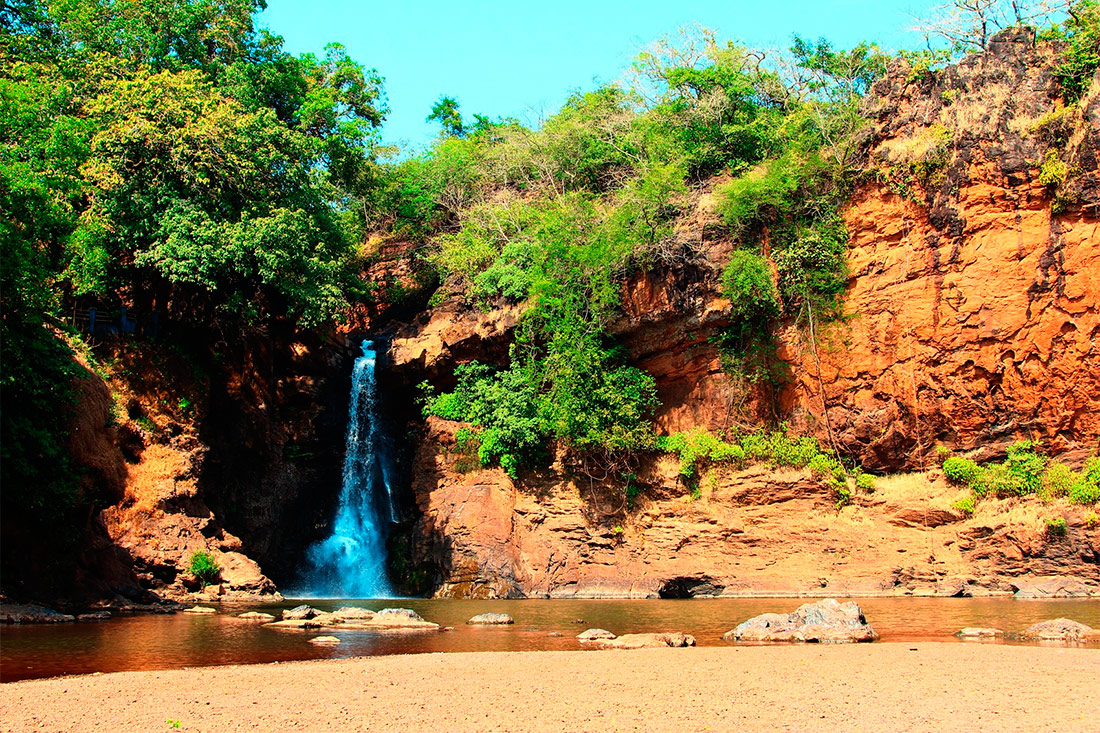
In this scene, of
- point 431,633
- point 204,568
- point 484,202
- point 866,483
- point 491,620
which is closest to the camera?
point 431,633

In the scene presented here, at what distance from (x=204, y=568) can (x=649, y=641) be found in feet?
41.0

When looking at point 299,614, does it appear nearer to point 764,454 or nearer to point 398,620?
point 398,620

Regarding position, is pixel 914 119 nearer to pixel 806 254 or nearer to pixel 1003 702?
pixel 806 254

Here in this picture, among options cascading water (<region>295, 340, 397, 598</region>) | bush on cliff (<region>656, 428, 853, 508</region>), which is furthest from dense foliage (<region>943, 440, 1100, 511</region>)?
cascading water (<region>295, 340, 397, 598</region>)

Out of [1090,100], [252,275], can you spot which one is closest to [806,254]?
[1090,100]

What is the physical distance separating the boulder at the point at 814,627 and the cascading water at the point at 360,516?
49.2 feet

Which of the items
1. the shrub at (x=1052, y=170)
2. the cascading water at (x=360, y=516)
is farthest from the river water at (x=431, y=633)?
the shrub at (x=1052, y=170)

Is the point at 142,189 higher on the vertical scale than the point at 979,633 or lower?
higher

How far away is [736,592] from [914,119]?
47.2 ft

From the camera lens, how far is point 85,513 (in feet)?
55.5

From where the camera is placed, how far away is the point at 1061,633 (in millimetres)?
11312

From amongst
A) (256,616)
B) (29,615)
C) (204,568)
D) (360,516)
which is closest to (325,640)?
(256,616)

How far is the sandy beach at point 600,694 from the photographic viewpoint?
21.1 feet

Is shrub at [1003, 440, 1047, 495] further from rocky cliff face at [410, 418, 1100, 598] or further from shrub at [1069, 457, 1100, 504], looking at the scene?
shrub at [1069, 457, 1100, 504]
